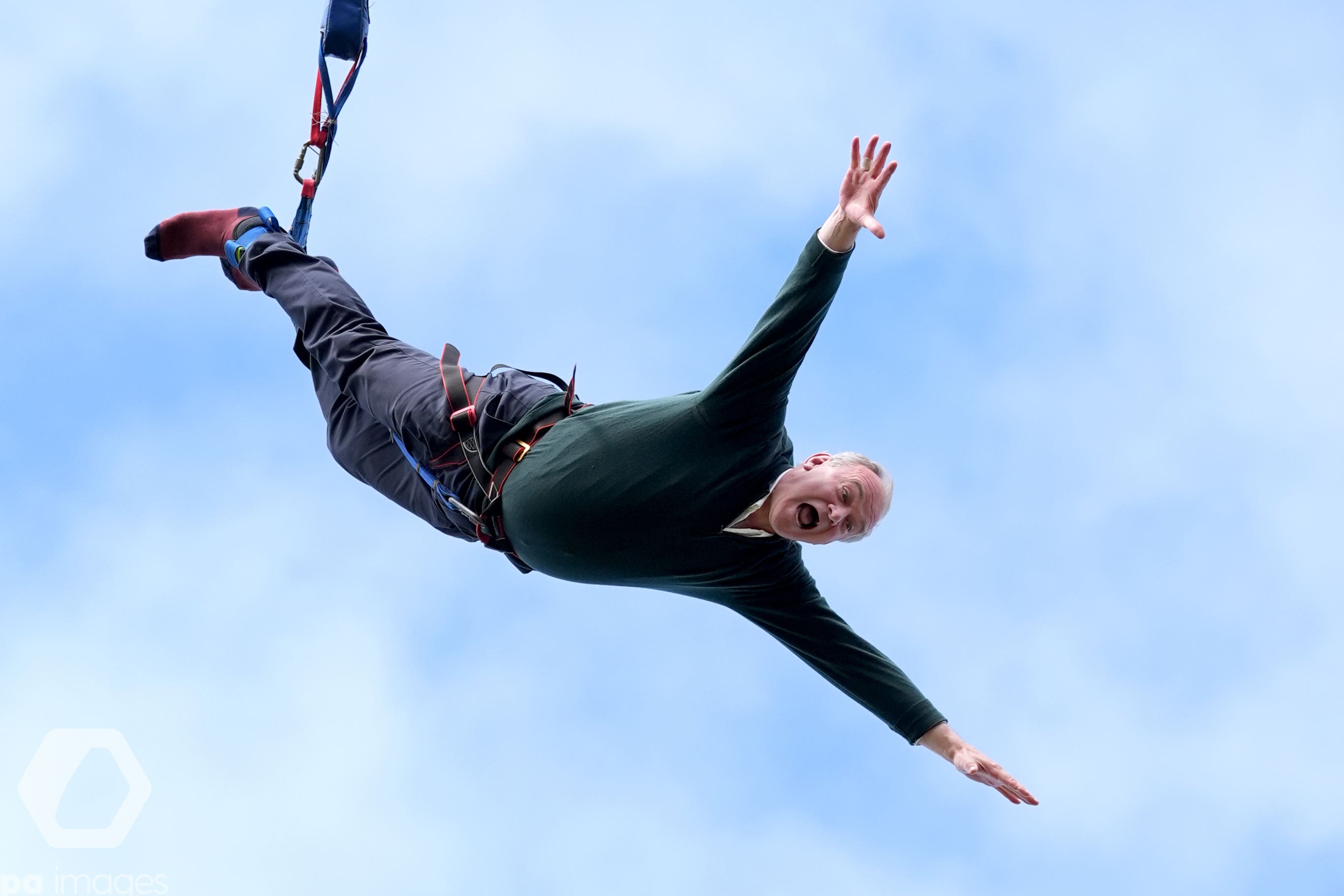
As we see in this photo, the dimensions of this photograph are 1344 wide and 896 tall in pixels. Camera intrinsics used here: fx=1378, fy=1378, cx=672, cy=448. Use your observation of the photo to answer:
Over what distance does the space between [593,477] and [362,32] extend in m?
3.02

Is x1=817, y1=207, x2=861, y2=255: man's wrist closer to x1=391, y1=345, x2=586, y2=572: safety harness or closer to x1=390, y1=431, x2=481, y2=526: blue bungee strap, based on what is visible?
x1=391, y1=345, x2=586, y2=572: safety harness

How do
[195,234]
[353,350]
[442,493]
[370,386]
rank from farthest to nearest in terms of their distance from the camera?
[195,234] < [353,350] < [370,386] < [442,493]

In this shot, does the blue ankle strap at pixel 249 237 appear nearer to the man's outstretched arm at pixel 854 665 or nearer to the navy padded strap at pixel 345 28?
the navy padded strap at pixel 345 28

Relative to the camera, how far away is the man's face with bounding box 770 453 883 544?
5988 millimetres

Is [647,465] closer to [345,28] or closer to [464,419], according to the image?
[464,419]

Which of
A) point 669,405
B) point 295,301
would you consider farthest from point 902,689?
point 295,301

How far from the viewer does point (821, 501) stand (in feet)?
19.6

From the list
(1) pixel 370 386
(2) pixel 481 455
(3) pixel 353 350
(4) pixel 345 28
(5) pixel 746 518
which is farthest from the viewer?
(4) pixel 345 28

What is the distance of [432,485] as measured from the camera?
6.53 m

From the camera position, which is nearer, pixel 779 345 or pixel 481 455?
pixel 779 345

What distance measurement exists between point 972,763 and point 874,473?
1.52m

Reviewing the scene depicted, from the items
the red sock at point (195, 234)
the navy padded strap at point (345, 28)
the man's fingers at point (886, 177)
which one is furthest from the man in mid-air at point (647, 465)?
the navy padded strap at point (345, 28)

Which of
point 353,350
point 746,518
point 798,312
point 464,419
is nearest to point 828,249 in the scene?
point 798,312

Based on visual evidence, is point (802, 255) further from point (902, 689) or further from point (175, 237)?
point (175, 237)
